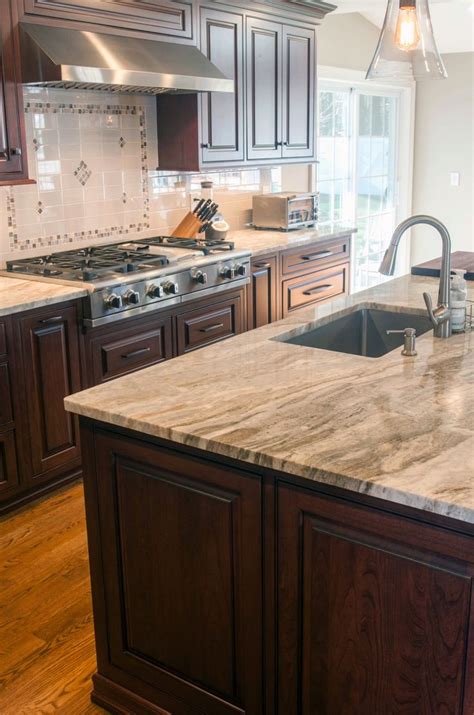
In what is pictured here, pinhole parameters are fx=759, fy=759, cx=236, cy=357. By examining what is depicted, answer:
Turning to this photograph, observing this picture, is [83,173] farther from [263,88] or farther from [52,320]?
[263,88]

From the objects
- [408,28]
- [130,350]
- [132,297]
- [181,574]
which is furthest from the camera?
[130,350]

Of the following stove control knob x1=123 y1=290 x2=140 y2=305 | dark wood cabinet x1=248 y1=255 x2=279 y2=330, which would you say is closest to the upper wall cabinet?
dark wood cabinet x1=248 y1=255 x2=279 y2=330

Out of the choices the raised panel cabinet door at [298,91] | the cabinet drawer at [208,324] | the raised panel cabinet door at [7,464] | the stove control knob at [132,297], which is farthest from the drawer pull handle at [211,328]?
the raised panel cabinet door at [298,91]

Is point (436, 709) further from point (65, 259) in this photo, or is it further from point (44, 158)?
point (44, 158)

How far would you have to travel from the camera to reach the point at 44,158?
3.82m

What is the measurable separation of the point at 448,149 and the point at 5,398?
543cm

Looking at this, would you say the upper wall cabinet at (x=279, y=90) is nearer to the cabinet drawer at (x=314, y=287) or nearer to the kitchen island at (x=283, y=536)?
the cabinet drawer at (x=314, y=287)

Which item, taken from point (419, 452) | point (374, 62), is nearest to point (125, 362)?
point (374, 62)

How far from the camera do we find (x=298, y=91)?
16.6ft

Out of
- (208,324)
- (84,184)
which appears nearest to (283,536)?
(208,324)

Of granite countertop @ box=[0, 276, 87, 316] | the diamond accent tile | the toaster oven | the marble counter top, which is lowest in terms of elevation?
granite countertop @ box=[0, 276, 87, 316]

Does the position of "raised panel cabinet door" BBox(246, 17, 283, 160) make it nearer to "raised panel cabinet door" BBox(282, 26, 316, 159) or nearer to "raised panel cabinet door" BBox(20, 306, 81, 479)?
"raised panel cabinet door" BBox(282, 26, 316, 159)

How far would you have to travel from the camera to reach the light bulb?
7.68 ft

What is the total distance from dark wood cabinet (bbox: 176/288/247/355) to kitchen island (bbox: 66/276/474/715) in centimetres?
172
